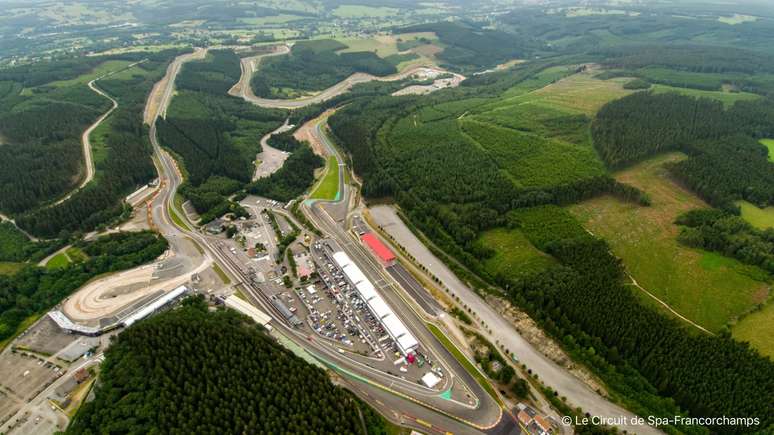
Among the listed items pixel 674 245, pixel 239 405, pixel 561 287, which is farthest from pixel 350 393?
pixel 674 245

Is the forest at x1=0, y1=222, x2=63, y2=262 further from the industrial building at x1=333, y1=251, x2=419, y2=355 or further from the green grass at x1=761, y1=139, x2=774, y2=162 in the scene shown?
the green grass at x1=761, y1=139, x2=774, y2=162

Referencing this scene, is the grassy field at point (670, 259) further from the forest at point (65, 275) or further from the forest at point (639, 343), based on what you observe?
the forest at point (65, 275)

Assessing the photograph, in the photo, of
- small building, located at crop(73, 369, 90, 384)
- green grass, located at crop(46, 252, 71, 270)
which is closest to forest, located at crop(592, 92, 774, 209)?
small building, located at crop(73, 369, 90, 384)

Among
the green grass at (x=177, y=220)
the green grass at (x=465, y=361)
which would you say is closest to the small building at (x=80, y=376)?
the green grass at (x=177, y=220)

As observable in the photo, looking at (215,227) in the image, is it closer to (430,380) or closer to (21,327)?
(21,327)

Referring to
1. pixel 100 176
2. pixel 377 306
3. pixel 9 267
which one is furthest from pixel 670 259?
pixel 100 176

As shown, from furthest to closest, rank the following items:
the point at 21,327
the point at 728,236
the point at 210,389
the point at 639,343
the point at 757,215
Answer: the point at 757,215 → the point at 728,236 → the point at 21,327 → the point at 639,343 → the point at 210,389

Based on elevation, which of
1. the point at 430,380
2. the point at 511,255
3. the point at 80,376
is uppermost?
the point at 511,255
